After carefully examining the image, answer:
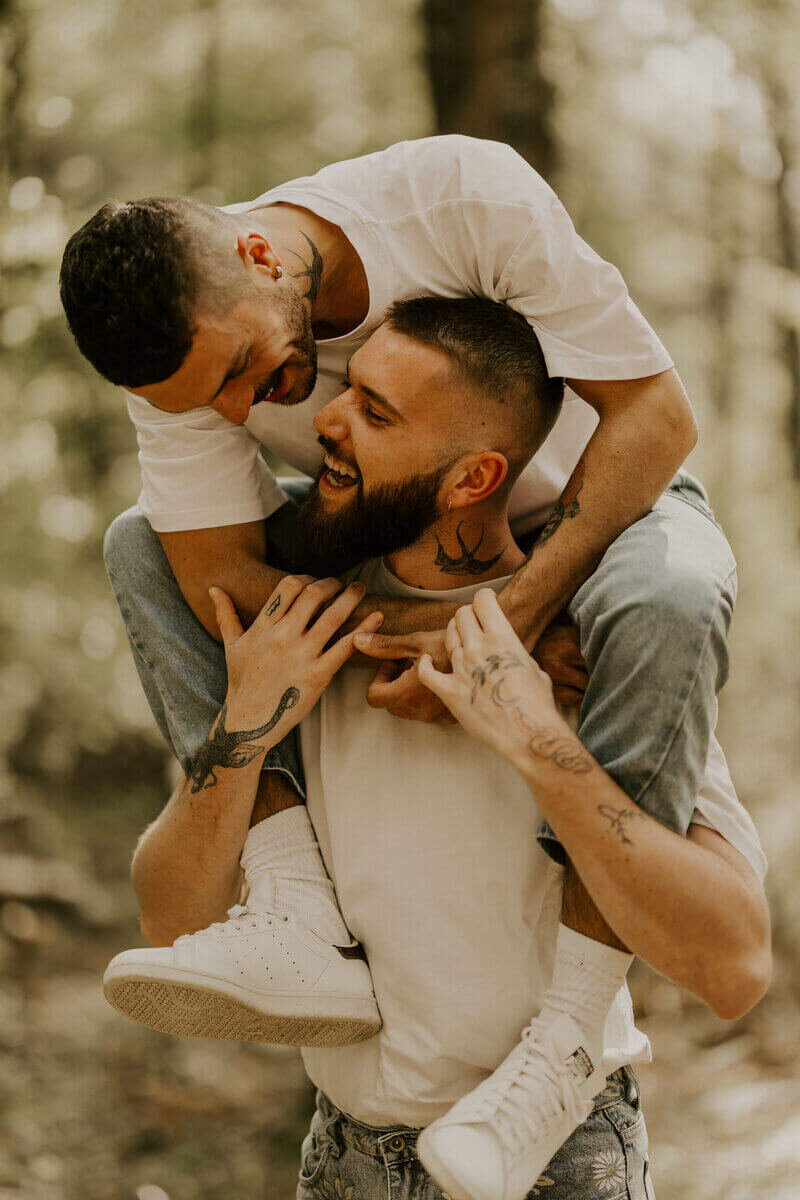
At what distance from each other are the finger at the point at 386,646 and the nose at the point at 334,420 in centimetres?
35

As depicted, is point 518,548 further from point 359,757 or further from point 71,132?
A: point 71,132

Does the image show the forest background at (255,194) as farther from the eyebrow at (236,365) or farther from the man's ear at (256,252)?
the eyebrow at (236,365)

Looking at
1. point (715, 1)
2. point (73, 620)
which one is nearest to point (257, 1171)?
point (73, 620)

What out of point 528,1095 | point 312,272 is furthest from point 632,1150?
point 312,272

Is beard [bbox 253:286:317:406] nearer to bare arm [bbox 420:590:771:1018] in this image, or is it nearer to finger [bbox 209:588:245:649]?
finger [bbox 209:588:245:649]

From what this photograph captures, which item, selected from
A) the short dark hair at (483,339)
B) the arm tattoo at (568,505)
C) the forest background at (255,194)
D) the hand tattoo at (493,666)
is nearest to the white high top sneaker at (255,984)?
the hand tattoo at (493,666)

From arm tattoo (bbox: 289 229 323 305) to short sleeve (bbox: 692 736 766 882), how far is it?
99 centimetres

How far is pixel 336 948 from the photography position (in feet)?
6.02

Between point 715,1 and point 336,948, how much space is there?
4.61 metres

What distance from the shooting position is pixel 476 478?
6.43 ft

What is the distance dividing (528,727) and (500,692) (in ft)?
0.25

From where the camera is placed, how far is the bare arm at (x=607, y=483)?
70.1 inches

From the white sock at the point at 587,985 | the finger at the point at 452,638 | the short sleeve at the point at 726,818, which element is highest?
the finger at the point at 452,638

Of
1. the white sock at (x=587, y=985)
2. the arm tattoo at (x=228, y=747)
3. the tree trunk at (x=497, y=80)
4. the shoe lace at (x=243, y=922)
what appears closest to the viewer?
the white sock at (x=587, y=985)
